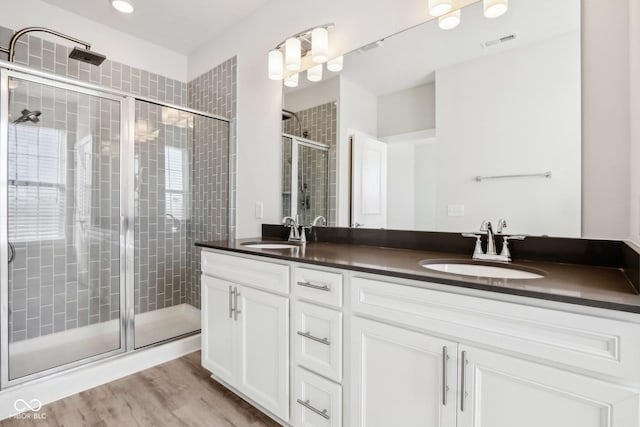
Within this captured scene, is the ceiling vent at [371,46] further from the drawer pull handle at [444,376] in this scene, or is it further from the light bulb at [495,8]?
the drawer pull handle at [444,376]

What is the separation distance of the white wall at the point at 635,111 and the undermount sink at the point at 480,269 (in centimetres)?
33

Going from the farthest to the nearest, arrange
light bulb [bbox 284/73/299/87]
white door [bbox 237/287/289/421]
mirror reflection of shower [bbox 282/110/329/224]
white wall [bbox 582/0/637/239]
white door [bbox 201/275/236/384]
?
light bulb [bbox 284/73/299/87] → mirror reflection of shower [bbox 282/110/329/224] → white door [bbox 201/275/236/384] → white door [bbox 237/287/289/421] → white wall [bbox 582/0/637/239]

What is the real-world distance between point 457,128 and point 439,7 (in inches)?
22.8

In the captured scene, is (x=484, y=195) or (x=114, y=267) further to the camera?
(x=114, y=267)

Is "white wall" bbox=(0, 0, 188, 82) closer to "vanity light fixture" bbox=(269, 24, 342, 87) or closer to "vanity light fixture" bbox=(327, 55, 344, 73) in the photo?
"vanity light fixture" bbox=(269, 24, 342, 87)

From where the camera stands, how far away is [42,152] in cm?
211

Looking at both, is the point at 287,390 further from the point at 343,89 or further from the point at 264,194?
the point at 343,89

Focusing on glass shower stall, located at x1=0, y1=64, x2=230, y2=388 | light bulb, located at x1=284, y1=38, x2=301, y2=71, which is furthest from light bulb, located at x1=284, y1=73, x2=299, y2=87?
glass shower stall, located at x1=0, y1=64, x2=230, y2=388

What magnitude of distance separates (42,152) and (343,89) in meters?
2.08

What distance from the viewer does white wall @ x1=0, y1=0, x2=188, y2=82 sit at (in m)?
2.17

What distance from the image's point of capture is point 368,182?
183 centimetres

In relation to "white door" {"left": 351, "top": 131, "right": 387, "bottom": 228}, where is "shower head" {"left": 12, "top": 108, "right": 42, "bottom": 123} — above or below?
above

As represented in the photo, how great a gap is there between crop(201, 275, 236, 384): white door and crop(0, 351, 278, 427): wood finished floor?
0.45ft

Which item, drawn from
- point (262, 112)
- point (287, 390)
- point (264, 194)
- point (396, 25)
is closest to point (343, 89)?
point (396, 25)
